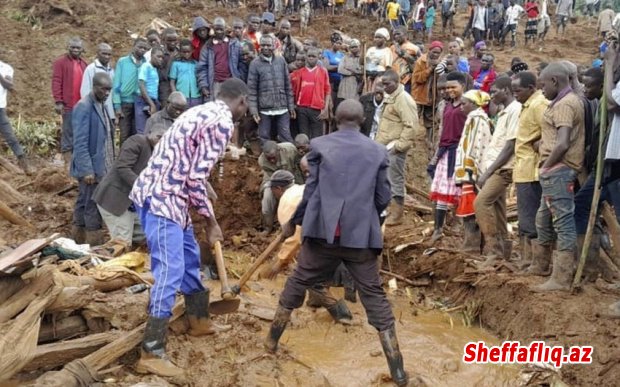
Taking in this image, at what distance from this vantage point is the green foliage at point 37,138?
11383 millimetres

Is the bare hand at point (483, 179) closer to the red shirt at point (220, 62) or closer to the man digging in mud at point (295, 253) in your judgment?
the man digging in mud at point (295, 253)

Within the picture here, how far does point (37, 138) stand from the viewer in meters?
11.5

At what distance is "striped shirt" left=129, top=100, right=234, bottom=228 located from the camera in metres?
4.17

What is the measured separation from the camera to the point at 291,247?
5871 millimetres

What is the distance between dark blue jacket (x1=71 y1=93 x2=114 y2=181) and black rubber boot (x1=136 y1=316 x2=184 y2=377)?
337 centimetres

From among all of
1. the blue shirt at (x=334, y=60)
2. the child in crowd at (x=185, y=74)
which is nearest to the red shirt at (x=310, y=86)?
the blue shirt at (x=334, y=60)

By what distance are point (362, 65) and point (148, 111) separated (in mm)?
3782

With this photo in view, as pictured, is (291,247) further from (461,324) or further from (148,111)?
(148,111)

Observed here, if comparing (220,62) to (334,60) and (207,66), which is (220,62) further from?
(334,60)

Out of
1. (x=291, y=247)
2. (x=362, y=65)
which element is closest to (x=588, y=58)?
(x=362, y=65)

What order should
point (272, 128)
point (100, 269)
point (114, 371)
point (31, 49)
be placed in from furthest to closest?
point (31, 49) < point (272, 128) < point (100, 269) < point (114, 371)

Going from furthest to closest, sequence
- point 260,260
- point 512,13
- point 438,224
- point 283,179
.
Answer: point 512,13, point 438,224, point 283,179, point 260,260

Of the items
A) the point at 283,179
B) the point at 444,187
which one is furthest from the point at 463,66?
the point at 283,179

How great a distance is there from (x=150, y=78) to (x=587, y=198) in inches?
248
